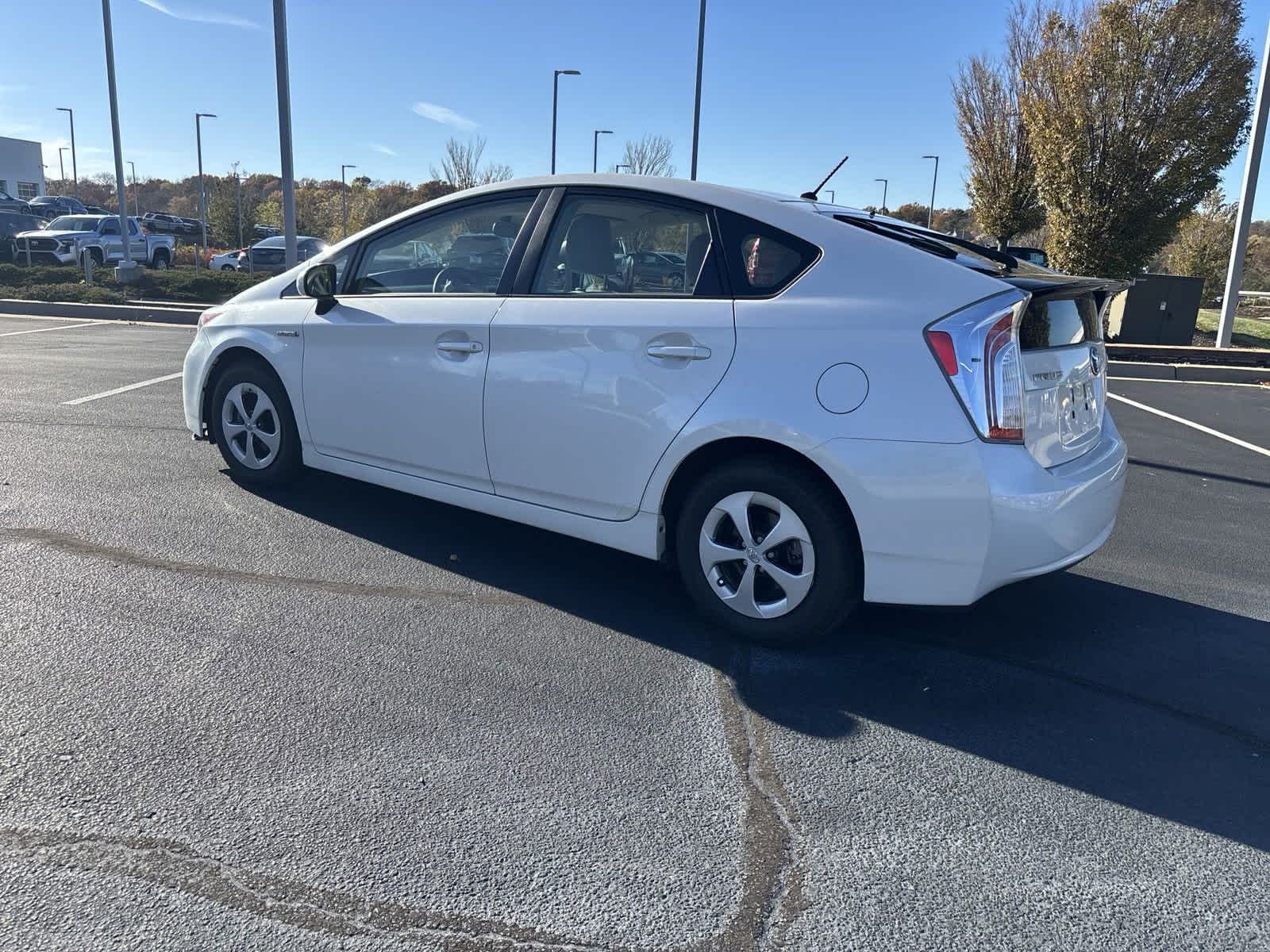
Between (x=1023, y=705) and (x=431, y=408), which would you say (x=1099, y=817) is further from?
(x=431, y=408)

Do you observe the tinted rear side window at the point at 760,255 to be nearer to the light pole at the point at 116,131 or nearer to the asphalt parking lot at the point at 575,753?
the asphalt parking lot at the point at 575,753

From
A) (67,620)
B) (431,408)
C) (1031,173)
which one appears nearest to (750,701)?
(431,408)

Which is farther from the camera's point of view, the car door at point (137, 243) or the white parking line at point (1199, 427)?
the car door at point (137, 243)

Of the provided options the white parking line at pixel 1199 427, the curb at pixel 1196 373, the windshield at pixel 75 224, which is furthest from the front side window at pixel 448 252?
the windshield at pixel 75 224

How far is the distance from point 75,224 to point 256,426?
28482 mm

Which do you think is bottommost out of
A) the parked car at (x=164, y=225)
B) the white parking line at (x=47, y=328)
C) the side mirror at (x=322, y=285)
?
the white parking line at (x=47, y=328)

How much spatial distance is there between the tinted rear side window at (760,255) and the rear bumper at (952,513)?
0.68m

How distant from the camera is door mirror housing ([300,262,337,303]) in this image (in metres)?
4.82

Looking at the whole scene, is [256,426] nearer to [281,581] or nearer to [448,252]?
[281,581]

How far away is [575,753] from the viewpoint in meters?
2.91

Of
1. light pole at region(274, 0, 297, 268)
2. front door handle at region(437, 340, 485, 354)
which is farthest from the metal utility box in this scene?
front door handle at region(437, 340, 485, 354)

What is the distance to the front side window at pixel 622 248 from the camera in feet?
12.6

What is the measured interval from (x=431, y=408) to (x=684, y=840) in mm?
2492

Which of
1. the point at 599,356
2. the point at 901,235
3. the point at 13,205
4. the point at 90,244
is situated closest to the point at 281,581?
the point at 599,356
